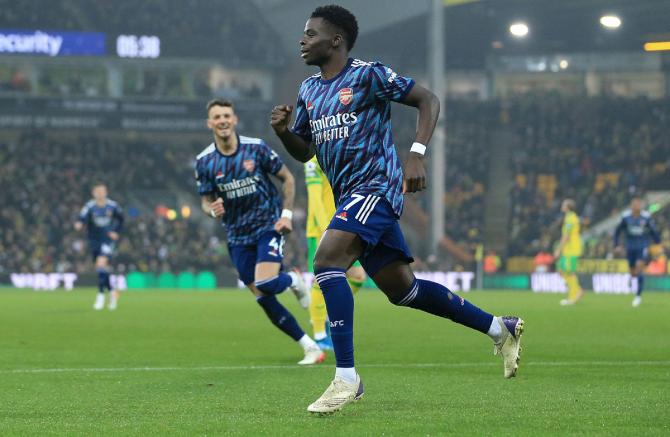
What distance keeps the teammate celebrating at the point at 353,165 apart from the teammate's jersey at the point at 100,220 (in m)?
15.0

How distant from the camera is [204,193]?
10883mm

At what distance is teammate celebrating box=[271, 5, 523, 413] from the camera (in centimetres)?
688

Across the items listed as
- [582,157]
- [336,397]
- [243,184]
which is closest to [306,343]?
[243,184]

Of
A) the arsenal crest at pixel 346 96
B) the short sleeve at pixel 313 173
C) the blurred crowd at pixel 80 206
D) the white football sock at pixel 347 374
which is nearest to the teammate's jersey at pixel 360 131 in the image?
the arsenal crest at pixel 346 96

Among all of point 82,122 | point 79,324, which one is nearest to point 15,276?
point 82,122

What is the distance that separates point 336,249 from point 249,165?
410 centimetres

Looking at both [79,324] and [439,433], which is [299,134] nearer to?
[439,433]

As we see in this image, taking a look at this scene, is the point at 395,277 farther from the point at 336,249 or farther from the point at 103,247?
the point at 103,247

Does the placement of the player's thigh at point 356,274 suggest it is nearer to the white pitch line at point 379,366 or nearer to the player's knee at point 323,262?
the white pitch line at point 379,366

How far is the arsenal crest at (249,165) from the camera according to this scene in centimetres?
1084

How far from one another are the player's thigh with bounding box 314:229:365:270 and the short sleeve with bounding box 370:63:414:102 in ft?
2.85

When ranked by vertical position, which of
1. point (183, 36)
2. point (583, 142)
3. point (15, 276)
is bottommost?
point (15, 276)

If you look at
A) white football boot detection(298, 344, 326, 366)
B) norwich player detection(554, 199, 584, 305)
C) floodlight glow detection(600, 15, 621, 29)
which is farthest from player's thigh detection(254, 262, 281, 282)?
floodlight glow detection(600, 15, 621, 29)

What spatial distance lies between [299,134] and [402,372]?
2.90 m
